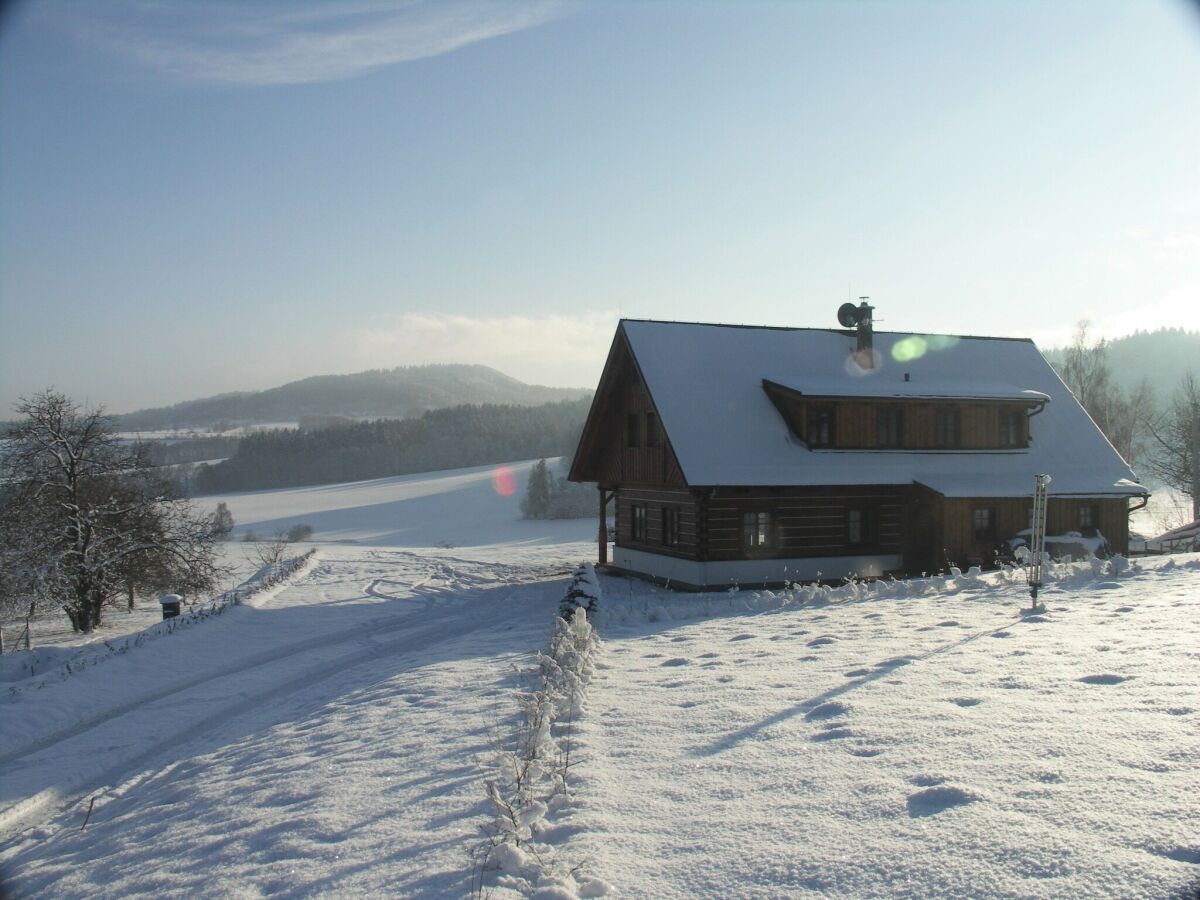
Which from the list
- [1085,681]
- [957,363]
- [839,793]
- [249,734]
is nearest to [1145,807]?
[839,793]

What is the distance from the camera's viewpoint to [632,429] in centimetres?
2819

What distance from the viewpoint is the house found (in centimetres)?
2442

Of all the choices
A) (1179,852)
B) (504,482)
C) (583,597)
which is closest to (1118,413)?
(583,597)

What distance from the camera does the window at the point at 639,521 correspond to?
2839 cm

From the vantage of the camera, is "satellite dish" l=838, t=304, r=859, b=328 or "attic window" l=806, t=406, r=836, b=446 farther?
"satellite dish" l=838, t=304, r=859, b=328

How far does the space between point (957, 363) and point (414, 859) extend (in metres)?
28.3

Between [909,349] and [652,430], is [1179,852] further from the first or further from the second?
[909,349]

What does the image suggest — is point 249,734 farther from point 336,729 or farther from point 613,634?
point 613,634

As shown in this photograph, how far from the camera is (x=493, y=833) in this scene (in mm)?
5992

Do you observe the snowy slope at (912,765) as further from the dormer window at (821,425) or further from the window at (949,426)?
the window at (949,426)

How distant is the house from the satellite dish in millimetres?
352

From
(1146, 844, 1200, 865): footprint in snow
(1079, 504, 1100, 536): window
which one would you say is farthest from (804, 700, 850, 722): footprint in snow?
(1079, 504, 1100, 536): window

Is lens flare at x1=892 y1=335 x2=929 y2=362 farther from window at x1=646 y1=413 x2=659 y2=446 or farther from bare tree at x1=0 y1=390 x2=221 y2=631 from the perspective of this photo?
bare tree at x1=0 y1=390 x2=221 y2=631

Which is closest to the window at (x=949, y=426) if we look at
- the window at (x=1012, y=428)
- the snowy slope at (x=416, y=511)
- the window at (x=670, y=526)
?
the window at (x=1012, y=428)
